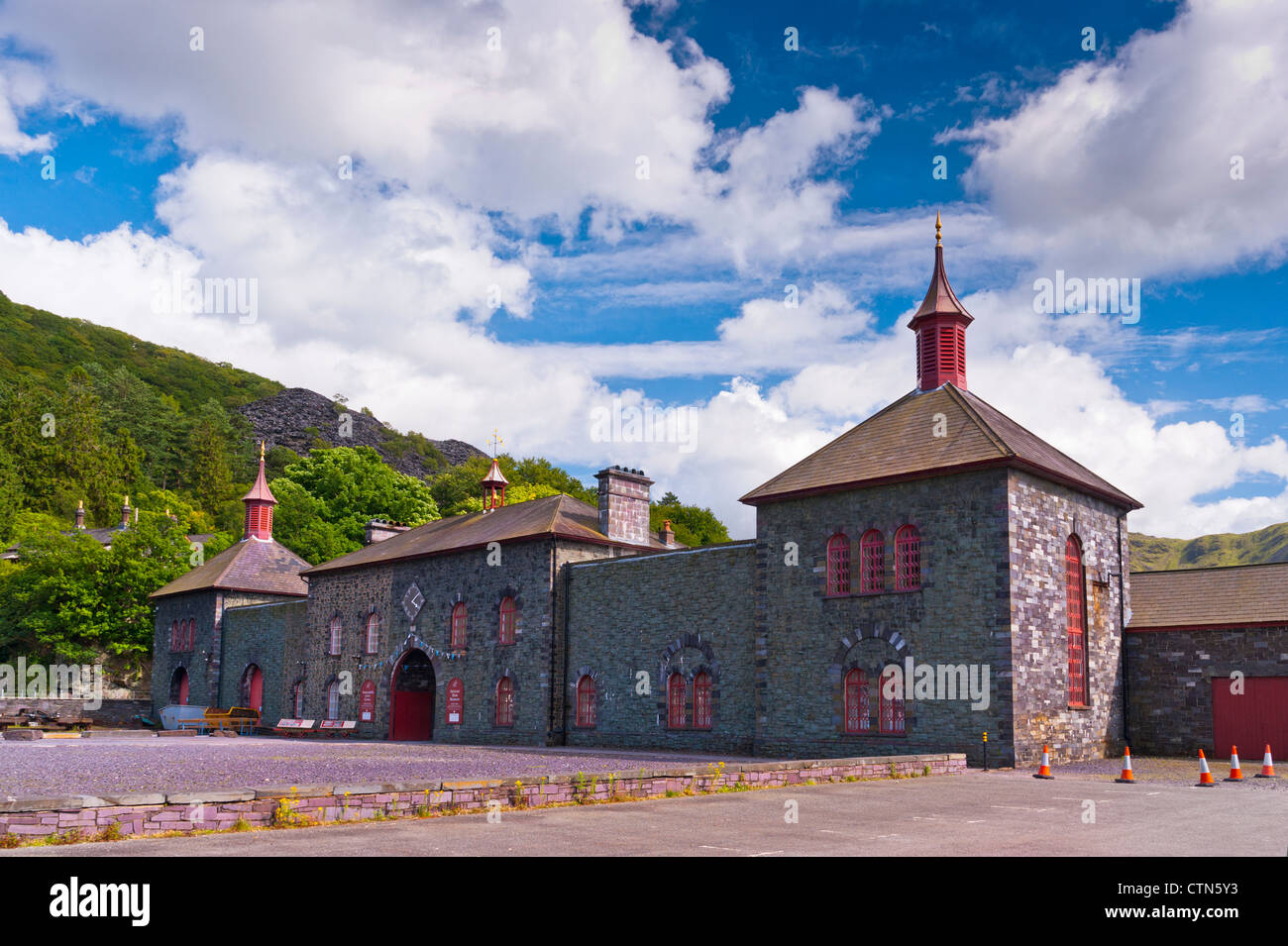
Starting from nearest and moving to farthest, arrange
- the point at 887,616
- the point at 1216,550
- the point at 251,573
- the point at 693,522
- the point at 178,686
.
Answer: the point at 887,616, the point at 251,573, the point at 178,686, the point at 693,522, the point at 1216,550

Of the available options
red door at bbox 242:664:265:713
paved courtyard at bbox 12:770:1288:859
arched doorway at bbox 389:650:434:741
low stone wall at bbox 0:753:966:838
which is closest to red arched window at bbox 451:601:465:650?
arched doorway at bbox 389:650:434:741

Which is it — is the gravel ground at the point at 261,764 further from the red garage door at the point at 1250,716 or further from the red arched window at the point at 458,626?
the red garage door at the point at 1250,716

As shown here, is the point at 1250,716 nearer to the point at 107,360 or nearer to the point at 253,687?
the point at 253,687

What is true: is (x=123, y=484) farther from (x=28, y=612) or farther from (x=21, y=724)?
(x=21, y=724)

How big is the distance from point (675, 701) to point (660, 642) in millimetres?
1509

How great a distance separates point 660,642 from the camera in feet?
88.3

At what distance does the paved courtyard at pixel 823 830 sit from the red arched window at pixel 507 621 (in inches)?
676

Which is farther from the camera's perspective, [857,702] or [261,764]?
[857,702]

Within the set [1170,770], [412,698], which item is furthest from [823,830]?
[412,698]

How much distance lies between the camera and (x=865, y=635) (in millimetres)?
22438

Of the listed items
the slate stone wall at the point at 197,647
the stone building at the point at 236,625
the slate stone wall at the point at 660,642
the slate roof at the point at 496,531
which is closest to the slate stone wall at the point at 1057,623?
the slate stone wall at the point at 660,642

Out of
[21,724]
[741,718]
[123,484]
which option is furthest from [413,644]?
[123,484]

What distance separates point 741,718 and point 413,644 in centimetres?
1332

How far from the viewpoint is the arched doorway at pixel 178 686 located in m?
45.5
